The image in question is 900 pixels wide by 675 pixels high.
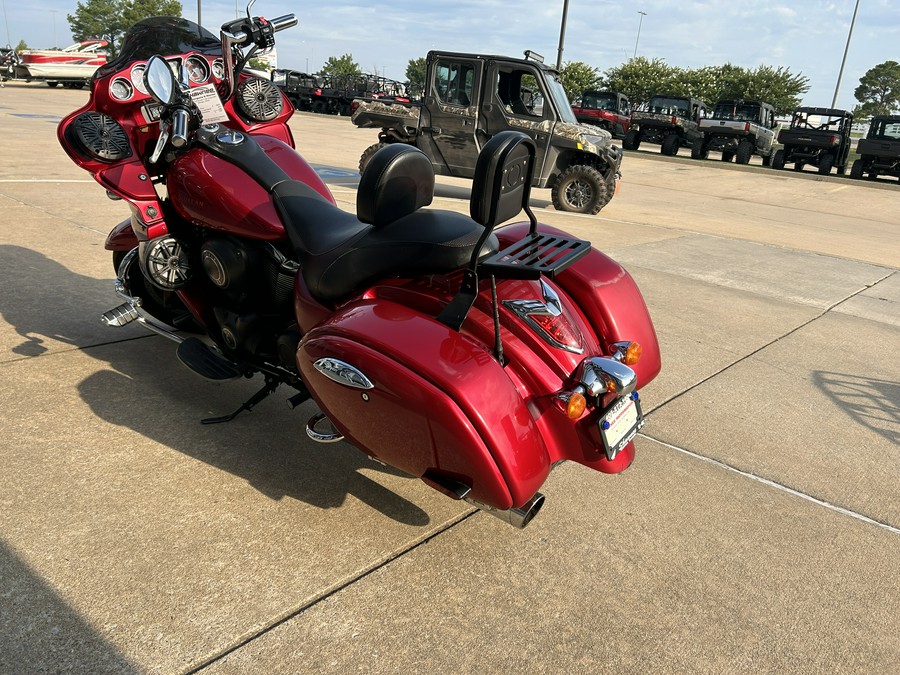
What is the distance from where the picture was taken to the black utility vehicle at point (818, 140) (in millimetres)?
22344

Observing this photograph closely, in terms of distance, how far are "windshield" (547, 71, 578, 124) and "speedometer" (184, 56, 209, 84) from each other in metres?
A: 7.47

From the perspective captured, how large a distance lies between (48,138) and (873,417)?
1348 centimetres

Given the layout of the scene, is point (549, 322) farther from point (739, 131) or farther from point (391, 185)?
point (739, 131)

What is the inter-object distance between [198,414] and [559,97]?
851cm

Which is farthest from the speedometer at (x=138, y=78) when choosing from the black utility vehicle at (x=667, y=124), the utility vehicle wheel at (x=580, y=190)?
the black utility vehicle at (x=667, y=124)

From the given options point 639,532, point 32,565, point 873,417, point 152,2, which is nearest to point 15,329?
point 32,565

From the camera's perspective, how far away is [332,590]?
225cm

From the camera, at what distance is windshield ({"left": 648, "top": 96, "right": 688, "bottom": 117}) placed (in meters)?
26.8

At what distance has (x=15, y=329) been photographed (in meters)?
4.03

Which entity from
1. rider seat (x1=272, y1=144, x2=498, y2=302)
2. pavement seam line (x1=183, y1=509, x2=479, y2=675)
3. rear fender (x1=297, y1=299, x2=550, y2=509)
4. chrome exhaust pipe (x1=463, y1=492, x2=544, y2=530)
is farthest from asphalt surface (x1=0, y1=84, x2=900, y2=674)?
rider seat (x1=272, y1=144, x2=498, y2=302)

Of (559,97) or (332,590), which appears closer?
(332,590)

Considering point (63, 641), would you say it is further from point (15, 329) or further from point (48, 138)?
point (48, 138)

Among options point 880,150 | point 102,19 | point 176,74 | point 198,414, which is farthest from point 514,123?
point 102,19

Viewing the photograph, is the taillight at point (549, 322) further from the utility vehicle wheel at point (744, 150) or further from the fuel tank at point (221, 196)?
the utility vehicle wheel at point (744, 150)
